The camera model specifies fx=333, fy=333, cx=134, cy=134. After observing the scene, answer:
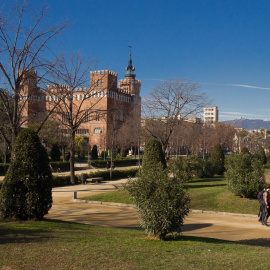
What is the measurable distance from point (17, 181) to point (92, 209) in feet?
20.9

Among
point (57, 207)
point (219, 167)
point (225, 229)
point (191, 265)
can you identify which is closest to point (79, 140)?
point (219, 167)

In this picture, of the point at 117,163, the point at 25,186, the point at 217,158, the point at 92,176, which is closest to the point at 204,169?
the point at 217,158

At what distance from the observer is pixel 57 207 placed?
15.7 m

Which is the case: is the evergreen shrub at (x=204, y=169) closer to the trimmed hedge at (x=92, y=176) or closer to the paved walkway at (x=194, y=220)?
the trimmed hedge at (x=92, y=176)

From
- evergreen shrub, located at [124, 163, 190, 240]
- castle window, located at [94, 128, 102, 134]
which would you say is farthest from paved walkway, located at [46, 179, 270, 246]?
castle window, located at [94, 128, 102, 134]

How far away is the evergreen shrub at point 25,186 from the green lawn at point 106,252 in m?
0.99

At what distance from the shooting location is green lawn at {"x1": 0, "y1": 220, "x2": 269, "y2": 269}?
19.2 ft

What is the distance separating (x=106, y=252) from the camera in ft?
21.5

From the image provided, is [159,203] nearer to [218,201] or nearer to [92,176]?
[218,201]

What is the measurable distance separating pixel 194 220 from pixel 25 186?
22.3 ft

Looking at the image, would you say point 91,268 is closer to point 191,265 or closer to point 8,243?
point 191,265

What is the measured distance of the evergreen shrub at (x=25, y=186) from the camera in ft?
31.6

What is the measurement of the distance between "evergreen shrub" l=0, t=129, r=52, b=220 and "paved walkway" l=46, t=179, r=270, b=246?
297cm

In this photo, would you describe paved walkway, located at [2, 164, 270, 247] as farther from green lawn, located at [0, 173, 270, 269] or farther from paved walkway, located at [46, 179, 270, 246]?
green lawn, located at [0, 173, 270, 269]
